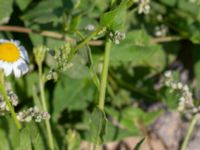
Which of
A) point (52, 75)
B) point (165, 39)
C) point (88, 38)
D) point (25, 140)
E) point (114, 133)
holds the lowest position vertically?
point (114, 133)

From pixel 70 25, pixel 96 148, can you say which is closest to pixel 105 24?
pixel 96 148

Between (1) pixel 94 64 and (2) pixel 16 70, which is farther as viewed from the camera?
(1) pixel 94 64

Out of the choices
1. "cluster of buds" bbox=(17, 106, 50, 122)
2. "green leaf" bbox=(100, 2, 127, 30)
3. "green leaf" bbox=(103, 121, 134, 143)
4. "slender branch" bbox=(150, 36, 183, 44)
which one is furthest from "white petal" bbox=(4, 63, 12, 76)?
"slender branch" bbox=(150, 36, 183, 44)

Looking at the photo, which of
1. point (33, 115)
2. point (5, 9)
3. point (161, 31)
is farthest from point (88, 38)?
point (161, 31)

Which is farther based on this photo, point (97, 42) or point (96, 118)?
point (97, 42)

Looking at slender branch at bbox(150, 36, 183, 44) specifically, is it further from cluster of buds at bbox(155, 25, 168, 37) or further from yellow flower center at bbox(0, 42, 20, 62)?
yellow flower center at bbox(0, 42, 20, 62)

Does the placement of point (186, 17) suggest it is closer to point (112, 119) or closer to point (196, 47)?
point (196, 47)

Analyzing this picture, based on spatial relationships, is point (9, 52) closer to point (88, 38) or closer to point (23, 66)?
point (23, 66)

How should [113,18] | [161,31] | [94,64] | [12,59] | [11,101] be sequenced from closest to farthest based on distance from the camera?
1. [113,18]
2. [11,101]
3. [12,59]
4. [94,64]
5. [161,31]
